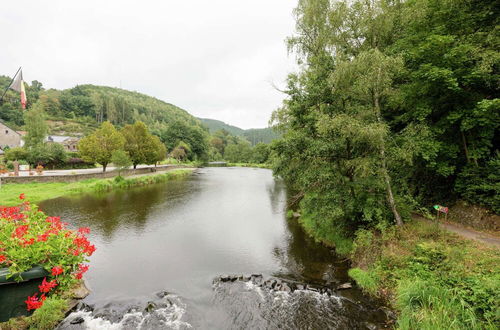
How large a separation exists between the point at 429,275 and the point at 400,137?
6.17 metres

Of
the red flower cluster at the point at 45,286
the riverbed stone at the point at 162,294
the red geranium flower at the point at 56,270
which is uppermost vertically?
the red geranium flower at the point at 56,270

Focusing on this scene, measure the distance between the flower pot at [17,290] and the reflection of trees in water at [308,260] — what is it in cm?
938

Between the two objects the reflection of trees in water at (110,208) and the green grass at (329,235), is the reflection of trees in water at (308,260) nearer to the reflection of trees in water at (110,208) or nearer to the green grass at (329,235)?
the green grass at (329,235)

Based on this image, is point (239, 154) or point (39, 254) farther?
point (239, 154)

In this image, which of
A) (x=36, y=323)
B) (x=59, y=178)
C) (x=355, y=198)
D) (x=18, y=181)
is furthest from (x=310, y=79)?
(x=18, y=181)

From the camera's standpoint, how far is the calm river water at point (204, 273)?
27.3 ft

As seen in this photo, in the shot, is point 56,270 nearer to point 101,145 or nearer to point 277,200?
point 277,200

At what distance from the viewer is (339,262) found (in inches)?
497

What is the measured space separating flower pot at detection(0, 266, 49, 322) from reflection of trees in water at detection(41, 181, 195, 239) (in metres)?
11.5

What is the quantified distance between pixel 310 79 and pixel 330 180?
5.68 metres

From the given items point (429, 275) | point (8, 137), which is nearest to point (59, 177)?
point (429, 275)

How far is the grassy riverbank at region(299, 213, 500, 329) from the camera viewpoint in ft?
20.9

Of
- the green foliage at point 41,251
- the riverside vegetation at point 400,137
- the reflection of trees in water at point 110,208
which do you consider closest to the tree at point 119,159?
the reflection of trees in water at point 110,208

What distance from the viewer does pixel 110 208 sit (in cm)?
2286
